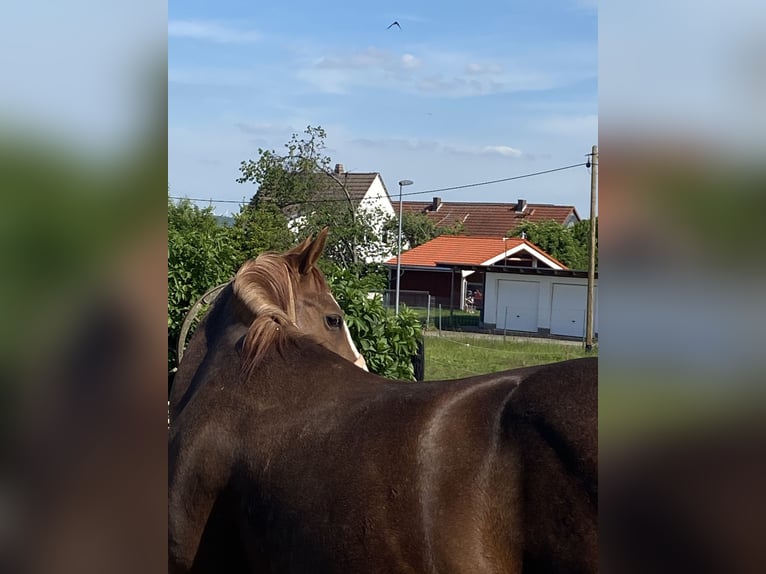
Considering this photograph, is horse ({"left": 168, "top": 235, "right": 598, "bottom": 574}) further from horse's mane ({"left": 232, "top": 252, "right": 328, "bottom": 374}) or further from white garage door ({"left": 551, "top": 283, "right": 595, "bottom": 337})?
white garage door ({"left": 551, "top": 283, "right": 595, "bottom": 337})

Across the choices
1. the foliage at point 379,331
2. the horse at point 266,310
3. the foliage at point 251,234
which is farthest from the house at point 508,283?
the horse at point 266,310

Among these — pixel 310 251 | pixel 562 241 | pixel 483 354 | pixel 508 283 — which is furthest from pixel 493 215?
pixel 310 251

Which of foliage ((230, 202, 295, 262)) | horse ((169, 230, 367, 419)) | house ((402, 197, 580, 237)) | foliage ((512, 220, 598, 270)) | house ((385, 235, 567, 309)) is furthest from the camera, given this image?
house ((402, 197, 580, 237))

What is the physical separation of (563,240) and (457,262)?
519 cm

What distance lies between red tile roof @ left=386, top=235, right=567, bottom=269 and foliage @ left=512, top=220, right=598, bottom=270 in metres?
0.95

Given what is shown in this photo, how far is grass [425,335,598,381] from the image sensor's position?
1647cm

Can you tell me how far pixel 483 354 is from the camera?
20.3 meters

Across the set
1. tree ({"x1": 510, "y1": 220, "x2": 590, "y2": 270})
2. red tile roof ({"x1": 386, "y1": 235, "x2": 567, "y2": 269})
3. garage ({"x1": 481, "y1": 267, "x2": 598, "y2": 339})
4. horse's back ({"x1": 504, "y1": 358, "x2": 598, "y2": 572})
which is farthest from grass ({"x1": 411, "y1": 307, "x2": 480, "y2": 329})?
horse's back ({"x1": 504, "y1": 358, "x2": 598, "y2": 572})

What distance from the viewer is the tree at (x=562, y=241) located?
35166mm
